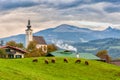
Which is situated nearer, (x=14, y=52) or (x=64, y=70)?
(x=64, y=70)

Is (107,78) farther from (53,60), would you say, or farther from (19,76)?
(19,76)

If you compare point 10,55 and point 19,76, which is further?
point 10,55

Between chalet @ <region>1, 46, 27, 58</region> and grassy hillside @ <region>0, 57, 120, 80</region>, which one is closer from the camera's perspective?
grassy hillside @ <region>0, 57, 120, 80</region>

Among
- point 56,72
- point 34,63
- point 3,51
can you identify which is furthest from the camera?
point 3,51

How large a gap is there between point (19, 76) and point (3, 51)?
4177 inches

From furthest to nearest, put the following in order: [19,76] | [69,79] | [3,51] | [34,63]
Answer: [3,51], [34,63], [69,79], [19,76]

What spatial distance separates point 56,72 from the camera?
58.0 meters

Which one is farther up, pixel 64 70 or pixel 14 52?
pixel 14 52

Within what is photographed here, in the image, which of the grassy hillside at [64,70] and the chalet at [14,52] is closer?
the grassy hillside at [64,70]

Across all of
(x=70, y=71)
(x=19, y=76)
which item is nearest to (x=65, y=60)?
(x=70, y=71)

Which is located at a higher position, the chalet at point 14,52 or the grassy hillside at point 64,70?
the chalet at point 14,52

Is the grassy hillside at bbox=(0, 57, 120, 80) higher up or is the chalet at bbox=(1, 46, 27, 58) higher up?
the chalet at bbox=(1, 46, 27, 58)

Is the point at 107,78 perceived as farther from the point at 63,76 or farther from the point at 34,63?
the point at 34,63

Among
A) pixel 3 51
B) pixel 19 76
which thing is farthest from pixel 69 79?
pixel 3 51
